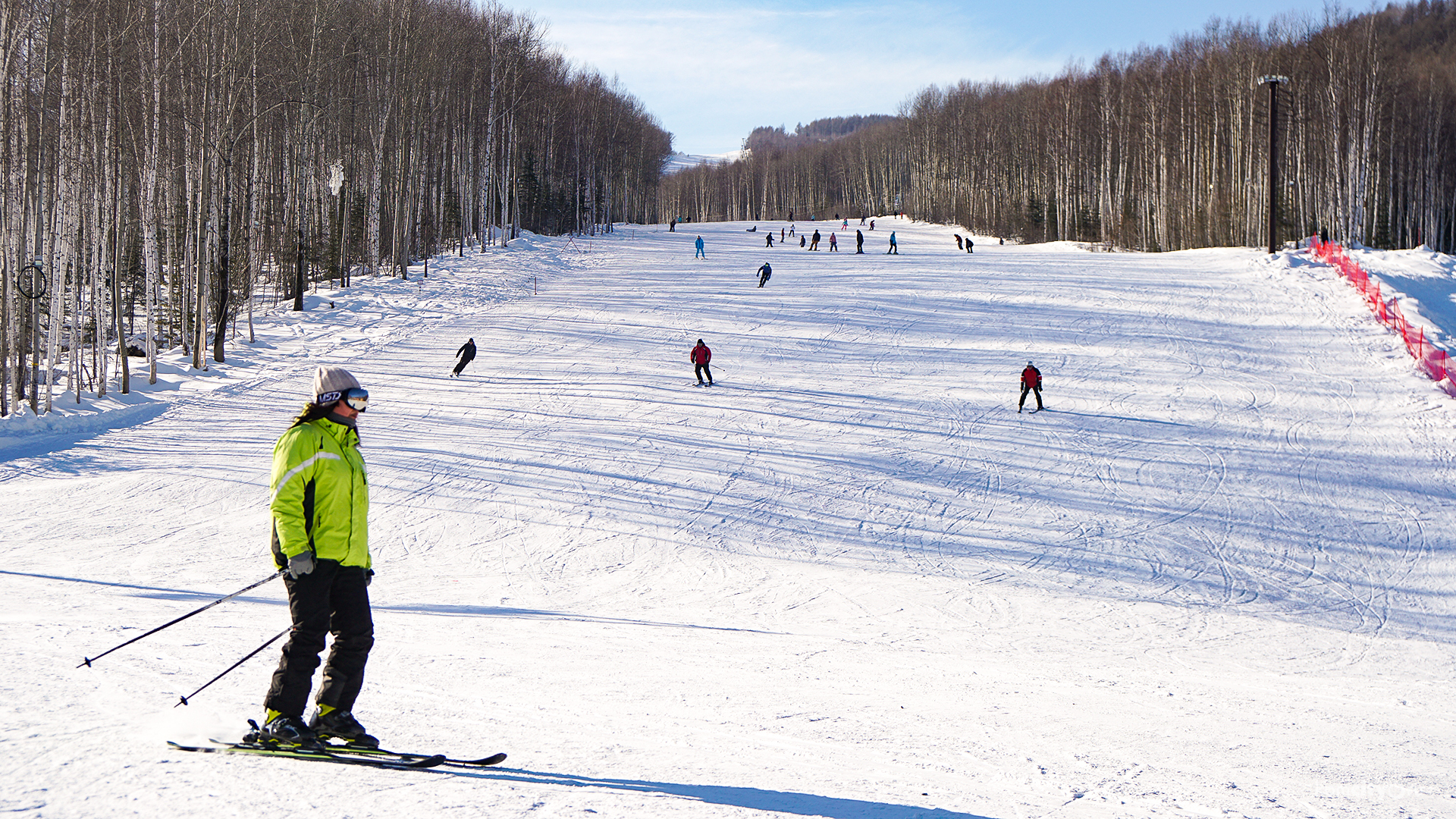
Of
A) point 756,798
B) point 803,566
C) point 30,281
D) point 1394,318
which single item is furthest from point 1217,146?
point 756,798

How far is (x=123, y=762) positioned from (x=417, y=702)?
1449 millimetres

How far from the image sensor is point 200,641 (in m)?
5.95

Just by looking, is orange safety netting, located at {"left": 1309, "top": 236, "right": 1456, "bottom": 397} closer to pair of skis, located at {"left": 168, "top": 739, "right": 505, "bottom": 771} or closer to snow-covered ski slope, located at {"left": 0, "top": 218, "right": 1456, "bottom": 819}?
snow-covered ski slope, located at {"left": 0, "top": 218, "right": 1456, "bottom": 819}

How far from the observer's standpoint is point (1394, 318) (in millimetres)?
23375

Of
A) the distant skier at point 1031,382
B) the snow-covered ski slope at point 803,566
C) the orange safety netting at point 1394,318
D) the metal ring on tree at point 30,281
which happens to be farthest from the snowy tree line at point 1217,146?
the metal ring on tree at point 30,281

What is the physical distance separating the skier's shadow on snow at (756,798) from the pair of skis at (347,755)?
0.08 meters

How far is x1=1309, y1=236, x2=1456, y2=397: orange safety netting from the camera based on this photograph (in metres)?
19.6

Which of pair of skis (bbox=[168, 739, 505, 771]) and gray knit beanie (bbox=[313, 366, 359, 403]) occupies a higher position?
gray knit beanie (bbox=[313, 366, 359, 403])

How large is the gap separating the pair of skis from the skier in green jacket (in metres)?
0.04

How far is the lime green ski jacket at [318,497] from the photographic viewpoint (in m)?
3.88

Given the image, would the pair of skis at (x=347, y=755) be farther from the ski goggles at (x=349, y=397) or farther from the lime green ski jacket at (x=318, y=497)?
the ski goggles at (x=349, y=397)

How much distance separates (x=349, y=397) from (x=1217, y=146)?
54.3 m

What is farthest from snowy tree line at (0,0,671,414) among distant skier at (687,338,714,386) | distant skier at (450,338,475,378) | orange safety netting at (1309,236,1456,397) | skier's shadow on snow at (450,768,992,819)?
orange safety netting at (1309,236,1456,397)

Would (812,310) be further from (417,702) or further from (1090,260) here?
(417,702)
